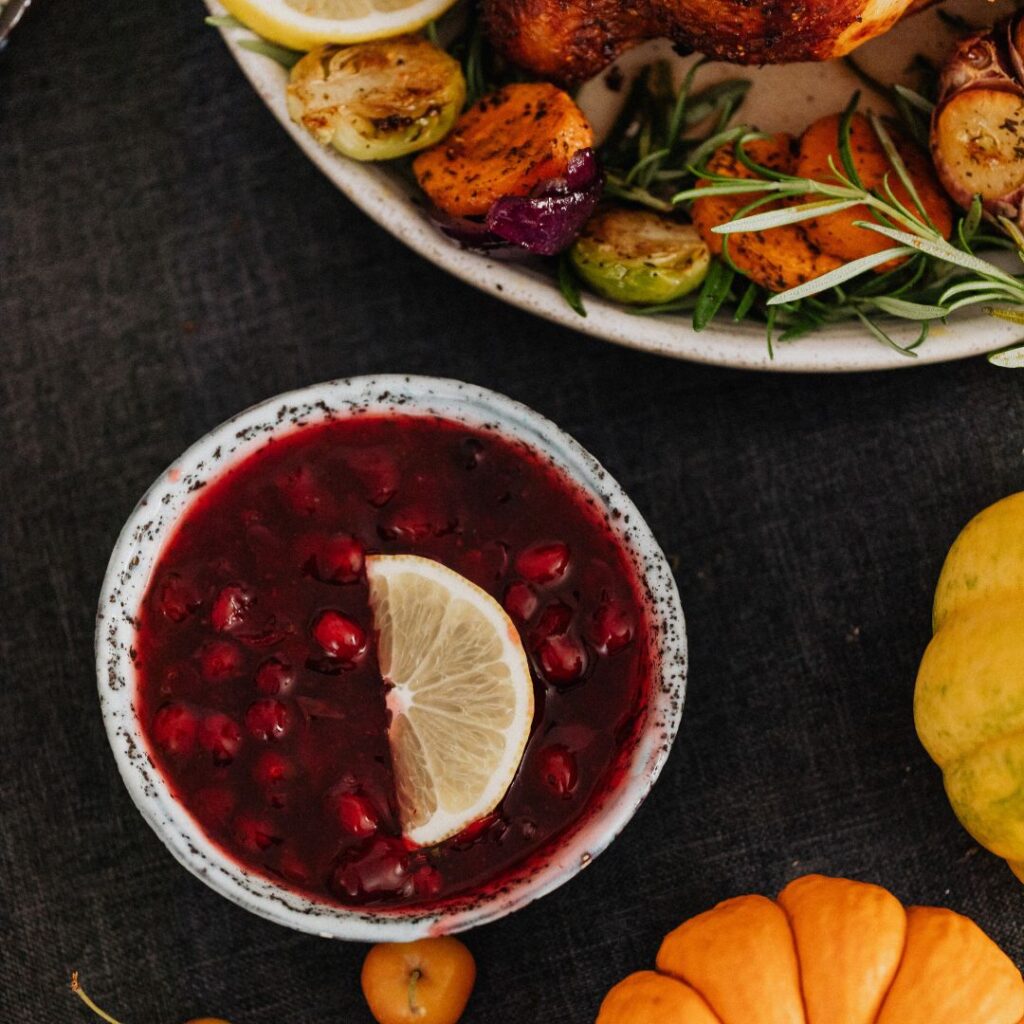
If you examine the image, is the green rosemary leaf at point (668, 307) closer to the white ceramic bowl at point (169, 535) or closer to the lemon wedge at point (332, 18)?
the white ceramic bowl at point (169, 535)

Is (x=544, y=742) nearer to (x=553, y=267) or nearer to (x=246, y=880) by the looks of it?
(x=246, y=880)

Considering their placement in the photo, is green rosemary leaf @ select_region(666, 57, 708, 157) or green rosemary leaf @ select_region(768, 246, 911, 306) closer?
green rosemary leaf @ select_region(768, 246, 911, 306)

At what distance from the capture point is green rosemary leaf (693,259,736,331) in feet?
3.97

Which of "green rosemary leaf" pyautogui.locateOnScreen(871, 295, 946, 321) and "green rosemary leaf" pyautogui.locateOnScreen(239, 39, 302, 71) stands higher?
"green rosemary leaf" pyautogui.locateOnScreen(239, 39, 302, 71)

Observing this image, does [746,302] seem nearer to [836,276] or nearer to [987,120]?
[836,276]

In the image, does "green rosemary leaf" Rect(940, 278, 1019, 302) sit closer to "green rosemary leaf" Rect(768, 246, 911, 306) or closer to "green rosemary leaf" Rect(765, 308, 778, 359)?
"green rosemary leaf" Rect(768, 246, 911, 306)

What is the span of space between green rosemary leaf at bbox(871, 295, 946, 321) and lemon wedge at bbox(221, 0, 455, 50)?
1.78 feet

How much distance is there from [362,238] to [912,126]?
626 mm

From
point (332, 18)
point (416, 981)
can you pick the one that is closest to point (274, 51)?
point (332, 18)

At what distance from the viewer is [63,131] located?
139 cm

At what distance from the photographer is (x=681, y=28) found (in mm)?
1157

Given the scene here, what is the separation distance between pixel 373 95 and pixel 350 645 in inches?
22.0

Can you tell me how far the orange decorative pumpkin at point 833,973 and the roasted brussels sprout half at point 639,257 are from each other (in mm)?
634

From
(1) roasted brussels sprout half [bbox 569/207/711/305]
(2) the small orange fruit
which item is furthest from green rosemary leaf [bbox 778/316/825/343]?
(2) the small orange fruit
